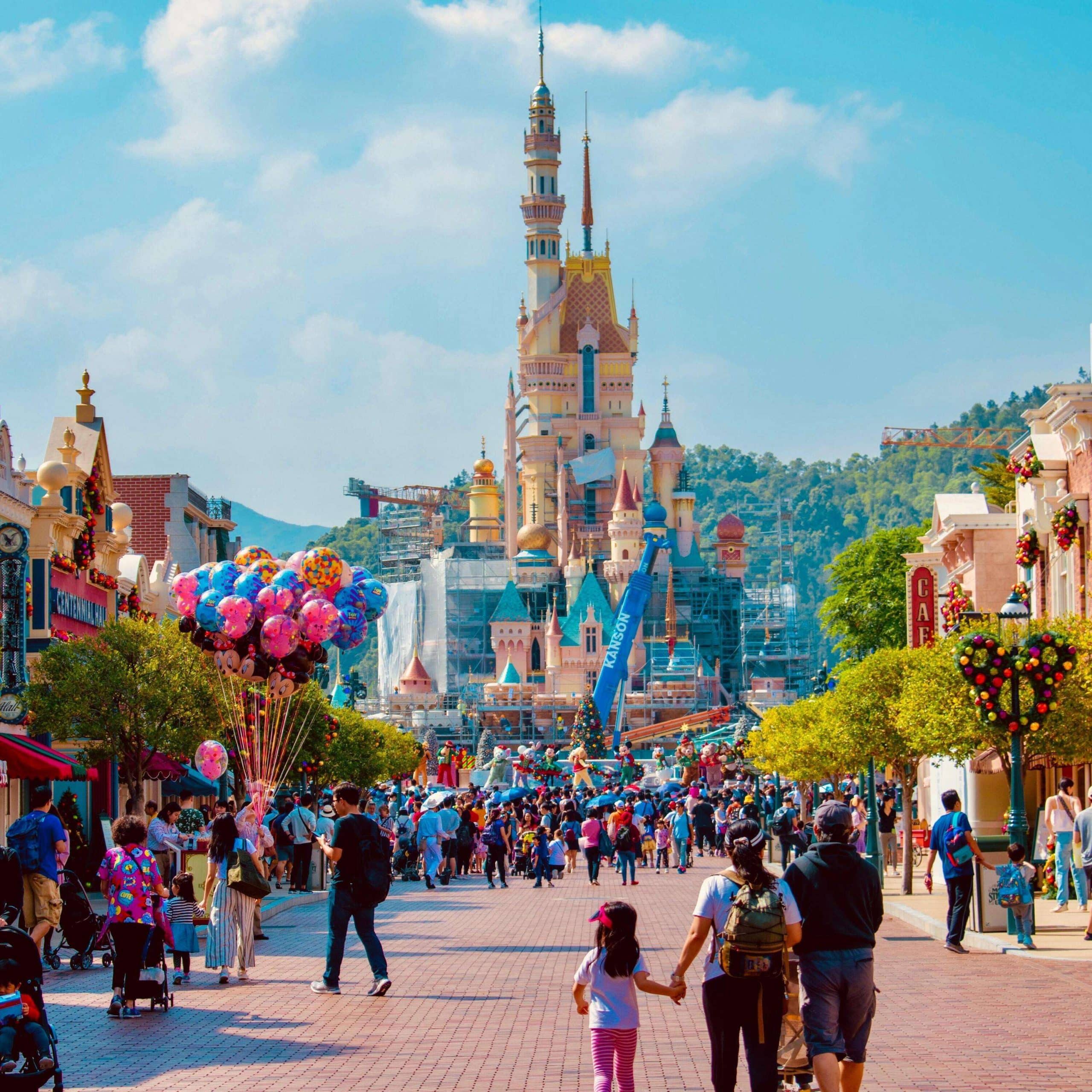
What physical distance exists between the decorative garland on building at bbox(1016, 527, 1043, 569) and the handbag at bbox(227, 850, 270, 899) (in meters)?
21.3

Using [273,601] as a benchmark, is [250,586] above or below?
above

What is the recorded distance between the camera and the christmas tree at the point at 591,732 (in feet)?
386

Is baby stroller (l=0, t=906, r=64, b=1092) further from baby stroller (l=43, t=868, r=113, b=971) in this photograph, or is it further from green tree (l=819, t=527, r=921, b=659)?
green tree (l=819, t=527, r=921, b=659)

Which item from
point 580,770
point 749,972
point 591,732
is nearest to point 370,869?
point 749,972

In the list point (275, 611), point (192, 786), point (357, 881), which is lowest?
point (357, 881)

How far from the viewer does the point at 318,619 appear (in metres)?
24.5

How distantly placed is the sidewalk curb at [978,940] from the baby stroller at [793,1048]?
742cm

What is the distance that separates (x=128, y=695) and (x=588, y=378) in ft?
437

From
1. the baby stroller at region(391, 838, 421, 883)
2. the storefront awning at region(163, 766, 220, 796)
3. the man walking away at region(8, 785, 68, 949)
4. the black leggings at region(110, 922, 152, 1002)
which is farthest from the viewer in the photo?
the storefront awning at region(163, 766, 220, 796)

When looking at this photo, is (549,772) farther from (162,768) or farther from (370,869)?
(370,869)

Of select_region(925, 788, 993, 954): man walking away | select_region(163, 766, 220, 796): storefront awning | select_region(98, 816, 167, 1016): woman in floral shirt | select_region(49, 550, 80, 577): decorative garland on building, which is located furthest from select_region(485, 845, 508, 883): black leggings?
select_region(98, 816, 167, 1016): woman in floral shirt

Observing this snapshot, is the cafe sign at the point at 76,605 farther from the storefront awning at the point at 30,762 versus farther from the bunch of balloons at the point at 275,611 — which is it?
the bunch of balloons at the point at 275,611

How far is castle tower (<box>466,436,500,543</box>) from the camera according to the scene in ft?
538

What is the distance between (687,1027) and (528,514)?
478 ft
